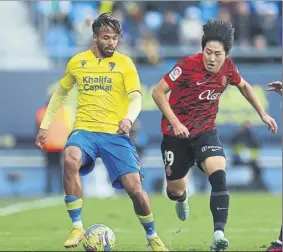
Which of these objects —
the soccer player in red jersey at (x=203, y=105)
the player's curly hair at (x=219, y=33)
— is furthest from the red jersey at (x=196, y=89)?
the player's curly hair at (x=219, y=33)

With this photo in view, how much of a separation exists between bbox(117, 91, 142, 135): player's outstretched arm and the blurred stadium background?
1272 centimetres

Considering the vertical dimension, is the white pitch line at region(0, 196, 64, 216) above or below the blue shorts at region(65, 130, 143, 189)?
below

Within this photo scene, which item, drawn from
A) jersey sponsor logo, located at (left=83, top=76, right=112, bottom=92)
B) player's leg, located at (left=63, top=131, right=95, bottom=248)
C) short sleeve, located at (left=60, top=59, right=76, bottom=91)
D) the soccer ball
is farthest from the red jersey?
the soccer ball

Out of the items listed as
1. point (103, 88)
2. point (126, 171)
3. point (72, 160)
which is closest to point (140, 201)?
point (126, 171)

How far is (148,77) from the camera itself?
23812 mm

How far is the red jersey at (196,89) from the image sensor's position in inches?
422

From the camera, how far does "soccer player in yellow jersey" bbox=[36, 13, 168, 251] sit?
1044 cm

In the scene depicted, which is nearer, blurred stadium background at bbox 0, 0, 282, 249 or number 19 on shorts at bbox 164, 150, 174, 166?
number 19 on shorts at bbox 164, 150, 174, 166

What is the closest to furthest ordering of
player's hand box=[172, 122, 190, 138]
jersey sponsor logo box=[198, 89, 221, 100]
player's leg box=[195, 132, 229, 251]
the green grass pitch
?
player's leg box=[195, 132, 229, 251] → player's hand box=[172, 122, 190, 138] → jersey sponsor logo box=[198, 89, 221, 100] → the green grass pitch

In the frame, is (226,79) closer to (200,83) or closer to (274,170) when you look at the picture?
(200,83)

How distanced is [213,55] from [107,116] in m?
1.28

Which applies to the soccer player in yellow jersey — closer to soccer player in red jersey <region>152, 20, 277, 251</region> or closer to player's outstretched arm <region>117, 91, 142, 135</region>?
player's outstretched arm <region>117, 91, 142, 135</region>

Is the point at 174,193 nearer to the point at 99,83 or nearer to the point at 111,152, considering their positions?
the point at 111,152

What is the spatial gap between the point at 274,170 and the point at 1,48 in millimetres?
7159
